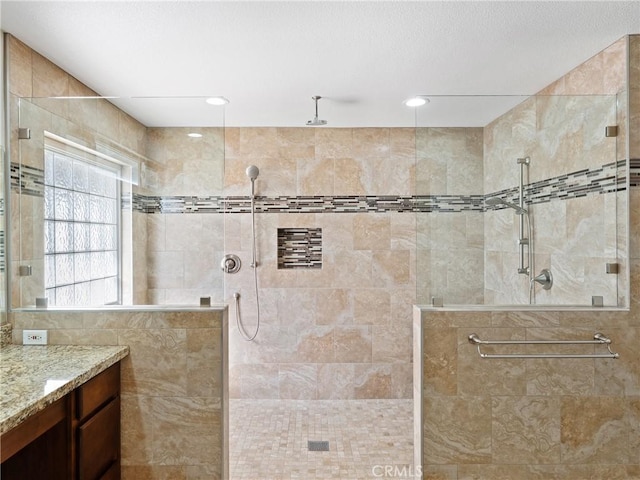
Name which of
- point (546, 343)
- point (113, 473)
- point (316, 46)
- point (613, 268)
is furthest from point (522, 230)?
point (113, 473)

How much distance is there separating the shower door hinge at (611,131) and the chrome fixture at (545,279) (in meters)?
0.77

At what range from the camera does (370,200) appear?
3955mm

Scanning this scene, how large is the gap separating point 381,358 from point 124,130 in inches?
109

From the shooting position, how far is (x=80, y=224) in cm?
233

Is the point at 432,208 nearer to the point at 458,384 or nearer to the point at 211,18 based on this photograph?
the point at 458,384

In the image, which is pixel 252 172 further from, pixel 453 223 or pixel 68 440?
pixel 68 440

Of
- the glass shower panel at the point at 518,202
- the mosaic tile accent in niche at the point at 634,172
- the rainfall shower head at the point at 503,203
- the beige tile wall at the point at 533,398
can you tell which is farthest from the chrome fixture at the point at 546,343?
the mosaic tile accent in niche at the point at 634,172

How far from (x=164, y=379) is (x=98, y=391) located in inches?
13.2

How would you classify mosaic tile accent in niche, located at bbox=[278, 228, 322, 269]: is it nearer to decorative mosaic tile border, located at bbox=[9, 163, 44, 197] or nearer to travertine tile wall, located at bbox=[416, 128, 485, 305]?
travertine tile wall, located at bbox=[416, 128, 485, 305]

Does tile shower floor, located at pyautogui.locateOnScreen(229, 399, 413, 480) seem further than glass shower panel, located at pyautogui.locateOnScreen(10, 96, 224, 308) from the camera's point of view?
Yes

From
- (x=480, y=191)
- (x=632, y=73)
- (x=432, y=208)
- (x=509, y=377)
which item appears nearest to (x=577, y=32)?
(x=632, y=73)

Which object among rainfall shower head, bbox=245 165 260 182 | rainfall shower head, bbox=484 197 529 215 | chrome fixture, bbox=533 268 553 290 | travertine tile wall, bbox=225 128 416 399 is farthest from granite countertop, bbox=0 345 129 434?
chrome fixture, bbox=533 268 553 290

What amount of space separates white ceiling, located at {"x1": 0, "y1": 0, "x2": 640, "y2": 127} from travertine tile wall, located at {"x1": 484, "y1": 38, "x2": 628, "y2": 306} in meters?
0.16

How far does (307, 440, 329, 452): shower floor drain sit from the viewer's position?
9.89 ft
